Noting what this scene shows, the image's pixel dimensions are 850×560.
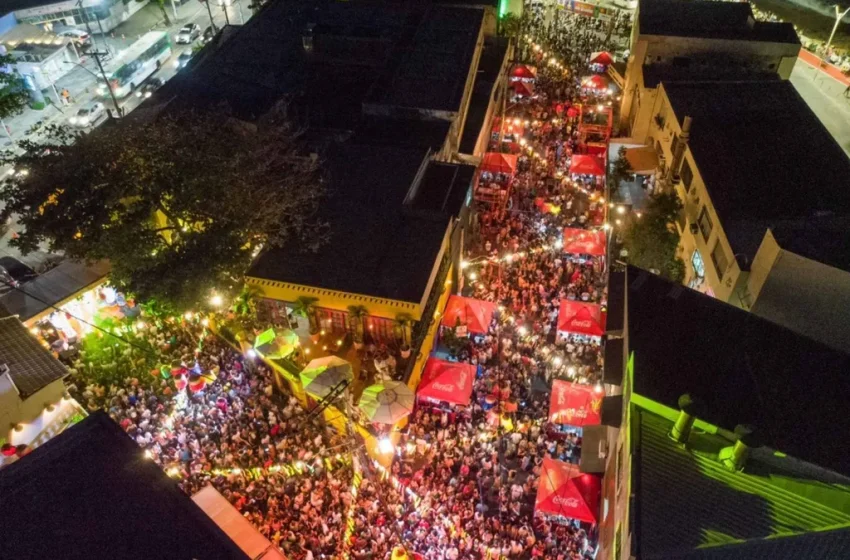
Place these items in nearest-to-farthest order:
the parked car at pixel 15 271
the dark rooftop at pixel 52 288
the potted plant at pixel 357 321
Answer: the potted plant at pixel 357 321
the dark rooftop at pixel 52 288
the parked car at pixel 15 271

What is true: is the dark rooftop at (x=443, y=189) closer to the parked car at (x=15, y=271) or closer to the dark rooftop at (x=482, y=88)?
the dark rooftop at (x=482, y=88)

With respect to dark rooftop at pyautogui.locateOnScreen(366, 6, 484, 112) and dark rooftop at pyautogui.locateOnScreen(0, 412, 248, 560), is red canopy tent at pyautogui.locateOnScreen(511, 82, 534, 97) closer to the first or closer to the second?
dark rooftop at pyautogui.locateOnScreen(366, 6, 484, 112)

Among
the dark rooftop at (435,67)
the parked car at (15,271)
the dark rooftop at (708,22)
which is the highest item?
the dark rooftop at (708,22)

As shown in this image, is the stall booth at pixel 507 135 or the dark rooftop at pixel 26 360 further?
the stall booth at pixel 507 135

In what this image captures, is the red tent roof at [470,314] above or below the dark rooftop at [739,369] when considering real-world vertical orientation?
below

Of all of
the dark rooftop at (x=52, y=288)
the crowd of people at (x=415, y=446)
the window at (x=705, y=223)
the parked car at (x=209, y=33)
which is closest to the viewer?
the crowd of people at (x=415, y=446)

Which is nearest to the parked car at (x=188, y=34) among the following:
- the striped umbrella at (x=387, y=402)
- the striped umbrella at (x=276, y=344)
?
the striped umbrella at (x=276, y=344)
